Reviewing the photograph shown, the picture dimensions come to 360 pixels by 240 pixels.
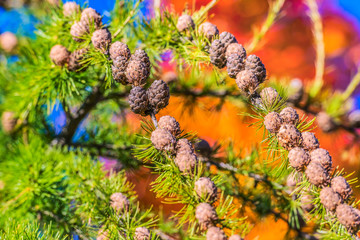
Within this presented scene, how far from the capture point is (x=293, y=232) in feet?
1.19

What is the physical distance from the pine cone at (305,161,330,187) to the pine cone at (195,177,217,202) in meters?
0.06

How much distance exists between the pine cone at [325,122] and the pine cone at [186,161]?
1.17 ft

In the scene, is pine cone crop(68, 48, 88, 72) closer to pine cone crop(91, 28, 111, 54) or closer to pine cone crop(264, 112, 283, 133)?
pine cone crop(91, 28, 111, 54)

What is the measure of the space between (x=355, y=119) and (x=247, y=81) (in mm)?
361

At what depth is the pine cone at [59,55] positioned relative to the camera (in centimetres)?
30

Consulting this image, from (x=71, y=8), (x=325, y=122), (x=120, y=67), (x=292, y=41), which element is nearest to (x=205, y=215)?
(x=120, y=67)

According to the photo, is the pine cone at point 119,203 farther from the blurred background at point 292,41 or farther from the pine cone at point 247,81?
the blurred background at point 292,41

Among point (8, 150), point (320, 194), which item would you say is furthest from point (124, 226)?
point (8, 150)

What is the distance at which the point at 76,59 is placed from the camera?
0.98 ft

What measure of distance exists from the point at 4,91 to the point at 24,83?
109mm

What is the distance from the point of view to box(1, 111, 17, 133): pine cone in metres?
0.41

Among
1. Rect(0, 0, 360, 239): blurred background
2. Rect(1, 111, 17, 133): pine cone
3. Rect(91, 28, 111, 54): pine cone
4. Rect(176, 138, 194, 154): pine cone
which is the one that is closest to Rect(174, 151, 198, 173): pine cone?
Rect(176, 138, 194, 154): pine cone

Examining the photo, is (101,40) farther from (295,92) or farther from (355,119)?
(355,119)

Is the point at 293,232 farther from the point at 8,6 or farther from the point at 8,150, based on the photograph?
the point at 8,6
